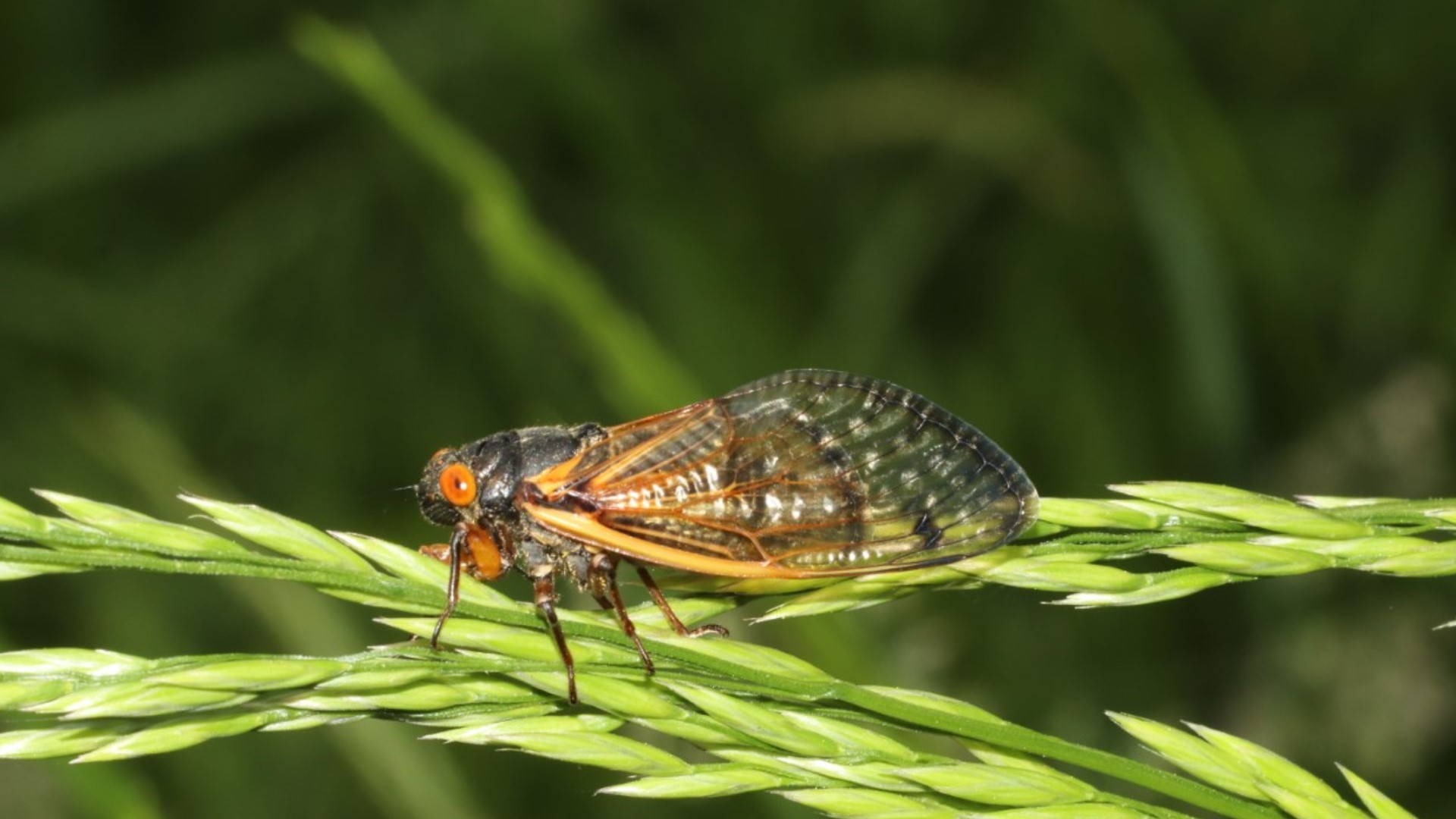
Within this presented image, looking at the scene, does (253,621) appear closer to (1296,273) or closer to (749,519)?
(749,519)

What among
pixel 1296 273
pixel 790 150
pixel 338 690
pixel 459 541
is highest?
pixel 790 150

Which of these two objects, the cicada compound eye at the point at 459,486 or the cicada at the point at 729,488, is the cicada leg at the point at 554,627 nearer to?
the cicada at the point at 729,488

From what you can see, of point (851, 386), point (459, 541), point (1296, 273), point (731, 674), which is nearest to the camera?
point (731, 674)

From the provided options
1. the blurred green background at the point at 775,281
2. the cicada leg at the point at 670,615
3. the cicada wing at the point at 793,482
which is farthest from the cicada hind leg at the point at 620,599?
the blurred green background at the point at 775,281

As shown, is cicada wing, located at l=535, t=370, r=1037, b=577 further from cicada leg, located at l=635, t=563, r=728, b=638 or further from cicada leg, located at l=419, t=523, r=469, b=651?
cicada leg, located at l=419, t=523, r=469, b=651

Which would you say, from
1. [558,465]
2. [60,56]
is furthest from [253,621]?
[558,465]

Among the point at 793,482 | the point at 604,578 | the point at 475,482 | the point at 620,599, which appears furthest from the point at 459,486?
the point at 793,482

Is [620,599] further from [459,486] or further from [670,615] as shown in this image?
[459,486]

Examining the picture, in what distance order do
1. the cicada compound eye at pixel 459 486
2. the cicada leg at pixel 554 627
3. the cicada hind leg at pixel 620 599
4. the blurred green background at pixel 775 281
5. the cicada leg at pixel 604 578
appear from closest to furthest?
the cicada leg at pixel 554 627, the cicada hind leg at pixel 620 599, the cicada leg at pixel 604 578, the cicada compound eye at pixel 459 486, the blurred green background at pixel 775 281
